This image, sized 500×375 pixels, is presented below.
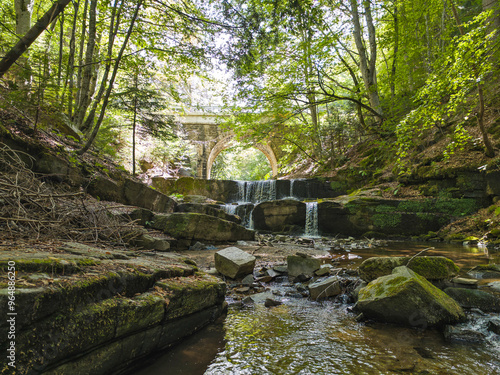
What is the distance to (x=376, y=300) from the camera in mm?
2527

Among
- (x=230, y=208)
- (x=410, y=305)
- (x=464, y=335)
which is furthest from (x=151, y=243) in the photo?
(x=230, y=208)

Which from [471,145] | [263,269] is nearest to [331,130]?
[471,145]

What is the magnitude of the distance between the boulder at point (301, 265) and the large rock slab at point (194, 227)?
10.9 feet

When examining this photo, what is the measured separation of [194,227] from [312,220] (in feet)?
18.5

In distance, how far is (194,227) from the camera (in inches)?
265

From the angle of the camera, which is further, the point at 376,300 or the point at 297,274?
the point at 297,274

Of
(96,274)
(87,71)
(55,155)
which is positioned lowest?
(96,274)

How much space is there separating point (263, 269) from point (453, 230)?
728 cm

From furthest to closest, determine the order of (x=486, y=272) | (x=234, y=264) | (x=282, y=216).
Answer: (x=282, y=216), (x=234, y=264), (x=486, y=272)

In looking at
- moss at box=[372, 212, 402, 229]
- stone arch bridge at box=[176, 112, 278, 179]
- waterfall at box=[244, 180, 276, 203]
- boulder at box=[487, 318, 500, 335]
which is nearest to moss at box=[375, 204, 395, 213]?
moss at box=[372, 212, 402, 229]

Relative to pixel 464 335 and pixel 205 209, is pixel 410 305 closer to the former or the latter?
pixel 464 335

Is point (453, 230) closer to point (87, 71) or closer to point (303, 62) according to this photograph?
point (303, 62)

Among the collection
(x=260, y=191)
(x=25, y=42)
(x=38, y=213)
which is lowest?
(x=38, y=213)

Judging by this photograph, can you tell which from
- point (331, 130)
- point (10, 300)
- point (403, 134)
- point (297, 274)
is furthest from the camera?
point (331, 130)
